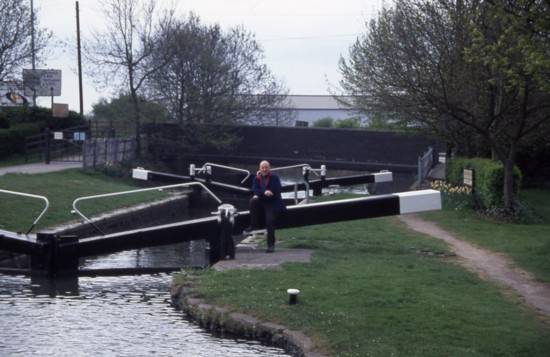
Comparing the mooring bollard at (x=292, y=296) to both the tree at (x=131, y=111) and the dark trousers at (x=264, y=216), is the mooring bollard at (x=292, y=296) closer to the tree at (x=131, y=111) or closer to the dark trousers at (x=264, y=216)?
the dark trousers at (x=264, y=216)

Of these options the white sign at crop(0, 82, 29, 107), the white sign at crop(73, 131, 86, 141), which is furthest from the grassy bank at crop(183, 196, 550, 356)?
the white sign at crop(0, 82, 29, 107)

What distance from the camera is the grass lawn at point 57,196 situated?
2067cm

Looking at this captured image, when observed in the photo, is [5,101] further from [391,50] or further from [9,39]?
[391,50]

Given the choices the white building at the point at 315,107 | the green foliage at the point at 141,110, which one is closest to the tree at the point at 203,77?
the green foliage at the point at 141,110

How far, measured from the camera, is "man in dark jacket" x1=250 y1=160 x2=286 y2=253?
1481 centimetres

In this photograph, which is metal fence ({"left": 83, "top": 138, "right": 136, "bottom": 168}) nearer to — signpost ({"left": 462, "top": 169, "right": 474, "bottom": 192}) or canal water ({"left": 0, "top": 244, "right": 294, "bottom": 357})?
signpost ({"left": 462, "top": 169, "right": 474, "bottom": 192})

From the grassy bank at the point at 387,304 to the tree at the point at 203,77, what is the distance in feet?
83.9

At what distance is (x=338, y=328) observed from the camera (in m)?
9.51

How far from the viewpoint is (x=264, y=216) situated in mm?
15102

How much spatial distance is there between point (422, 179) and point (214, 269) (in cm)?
2137

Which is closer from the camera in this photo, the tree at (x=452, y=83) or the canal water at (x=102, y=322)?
the canal water at (x=102, y=322)

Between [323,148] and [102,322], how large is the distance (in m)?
33.6

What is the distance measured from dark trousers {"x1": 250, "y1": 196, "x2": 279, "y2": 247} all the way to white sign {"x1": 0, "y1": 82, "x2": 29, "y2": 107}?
26.2 meters

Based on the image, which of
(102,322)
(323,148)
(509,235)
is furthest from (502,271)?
(323,148)
